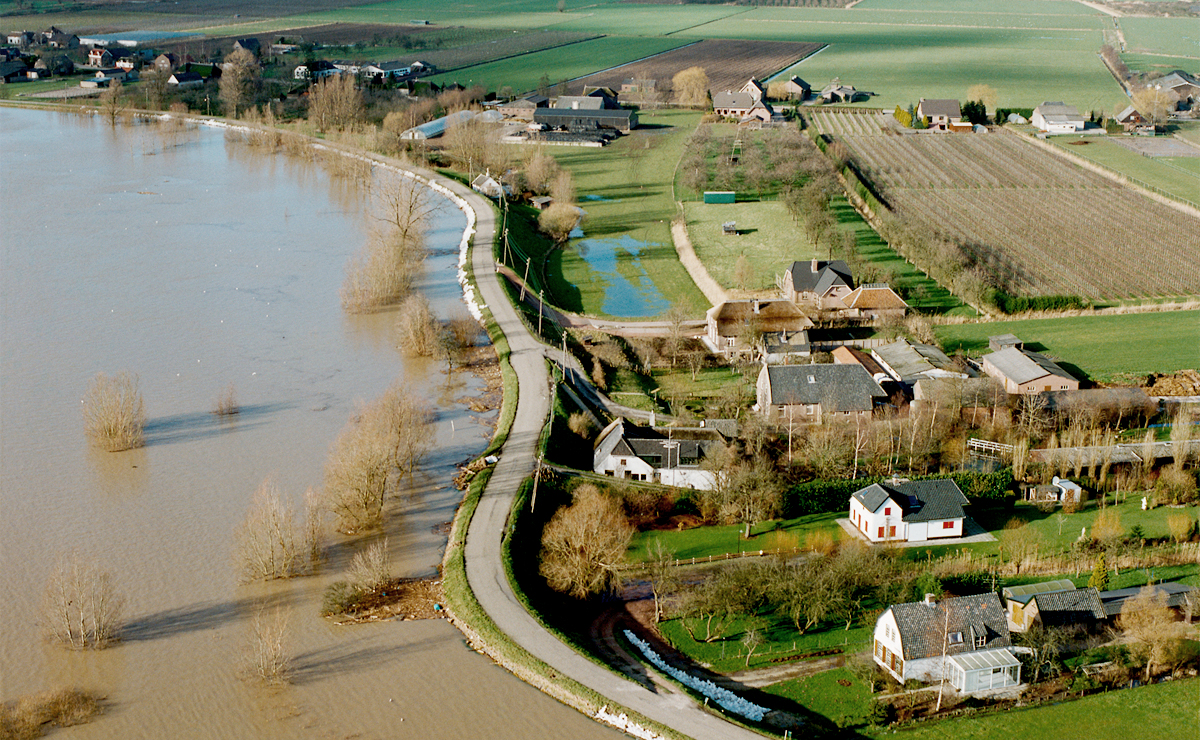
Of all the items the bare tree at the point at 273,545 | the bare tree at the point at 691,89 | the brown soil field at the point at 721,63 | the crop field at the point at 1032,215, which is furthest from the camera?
the brown soil field at the point at 721,63

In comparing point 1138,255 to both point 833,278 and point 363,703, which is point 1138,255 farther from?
point 363,703

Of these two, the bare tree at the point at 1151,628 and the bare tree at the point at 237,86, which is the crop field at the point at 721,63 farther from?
the bare tree at the point at 1151,628

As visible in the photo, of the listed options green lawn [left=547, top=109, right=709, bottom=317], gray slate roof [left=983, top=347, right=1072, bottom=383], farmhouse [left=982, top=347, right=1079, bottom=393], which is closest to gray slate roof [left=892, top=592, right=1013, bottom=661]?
farmhouse [left=982, top=347, right=1079, bottom=393]

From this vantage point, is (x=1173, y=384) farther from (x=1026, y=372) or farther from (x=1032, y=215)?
(x=1032, y=215)

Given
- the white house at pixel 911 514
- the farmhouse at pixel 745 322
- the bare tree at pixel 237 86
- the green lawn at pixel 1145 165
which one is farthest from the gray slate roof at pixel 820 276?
the bare tree at pixel 237 86

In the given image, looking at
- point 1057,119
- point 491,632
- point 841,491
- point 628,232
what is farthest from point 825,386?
point 1057,119
